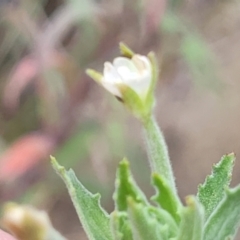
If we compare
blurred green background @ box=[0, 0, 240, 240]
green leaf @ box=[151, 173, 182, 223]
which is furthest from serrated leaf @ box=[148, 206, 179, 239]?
blurred green background @ box=[0, 0, 240, 240]

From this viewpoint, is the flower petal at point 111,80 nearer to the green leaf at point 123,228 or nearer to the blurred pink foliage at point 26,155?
the green leaf at point 123,228

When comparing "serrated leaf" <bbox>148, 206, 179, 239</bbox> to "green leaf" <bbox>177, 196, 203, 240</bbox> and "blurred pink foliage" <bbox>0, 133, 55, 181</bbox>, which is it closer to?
"green leaf" <bbox>177, 196, 203, 240</bbox>

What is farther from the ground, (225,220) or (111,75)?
(111,75)

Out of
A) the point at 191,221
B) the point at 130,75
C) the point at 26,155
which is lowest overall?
the point at 191,221

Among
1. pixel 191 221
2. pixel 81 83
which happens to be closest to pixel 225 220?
pixel 191 221

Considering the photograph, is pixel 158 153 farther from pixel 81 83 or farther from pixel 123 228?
pixel 81 83

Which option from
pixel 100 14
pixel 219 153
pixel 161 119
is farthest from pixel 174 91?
pixel 100 14

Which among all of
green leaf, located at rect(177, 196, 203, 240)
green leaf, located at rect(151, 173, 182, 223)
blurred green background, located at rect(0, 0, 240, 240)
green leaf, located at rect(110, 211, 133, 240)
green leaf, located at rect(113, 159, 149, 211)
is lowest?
green leaf, located at rect(177, 196, 203, 240)
